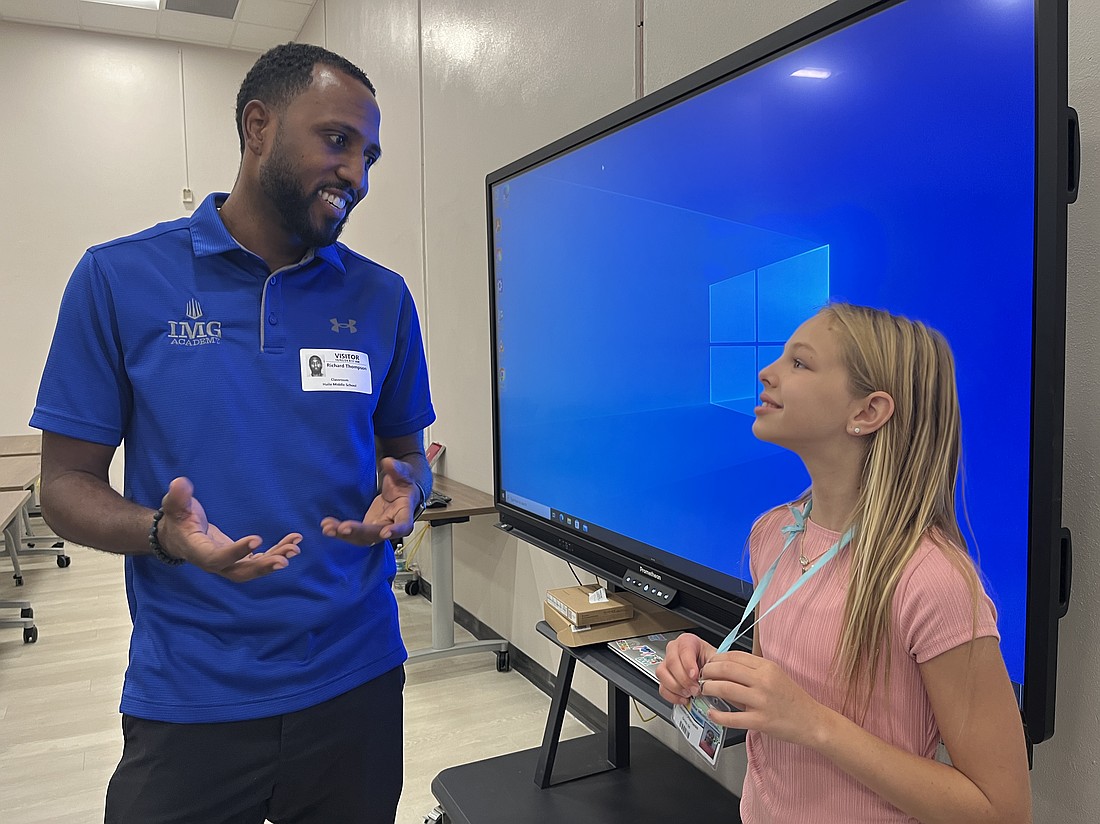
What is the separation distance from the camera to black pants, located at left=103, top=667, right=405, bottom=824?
3.87 ft

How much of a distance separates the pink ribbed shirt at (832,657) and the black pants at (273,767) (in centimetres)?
61

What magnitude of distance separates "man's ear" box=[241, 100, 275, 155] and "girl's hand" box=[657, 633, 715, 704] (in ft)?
3.22

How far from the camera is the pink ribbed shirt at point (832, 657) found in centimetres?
85

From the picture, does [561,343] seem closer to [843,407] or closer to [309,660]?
[309,660]

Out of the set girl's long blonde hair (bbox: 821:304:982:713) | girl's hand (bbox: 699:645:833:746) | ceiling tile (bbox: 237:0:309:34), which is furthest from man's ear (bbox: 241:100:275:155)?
ceiling tile (bbox: 237:0:309:34)

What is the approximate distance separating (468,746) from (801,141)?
7.02 ft

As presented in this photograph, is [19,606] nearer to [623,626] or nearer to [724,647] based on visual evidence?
[623,626]

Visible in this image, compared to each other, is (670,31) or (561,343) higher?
(670,31)

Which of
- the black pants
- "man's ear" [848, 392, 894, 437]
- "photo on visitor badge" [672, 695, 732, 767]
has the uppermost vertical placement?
"man's ear" [848, 392, 894, 437]

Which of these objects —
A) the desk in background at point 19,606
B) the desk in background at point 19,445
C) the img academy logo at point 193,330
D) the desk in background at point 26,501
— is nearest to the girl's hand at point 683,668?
the img academy logo at point 193,330

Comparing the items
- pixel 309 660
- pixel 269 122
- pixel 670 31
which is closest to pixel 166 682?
pixel 309 660

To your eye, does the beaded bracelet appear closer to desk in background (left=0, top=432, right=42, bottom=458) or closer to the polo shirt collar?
the polo shirt collar

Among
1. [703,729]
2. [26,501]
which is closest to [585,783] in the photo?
[703,729]

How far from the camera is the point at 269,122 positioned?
4.27ft
